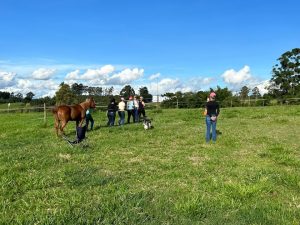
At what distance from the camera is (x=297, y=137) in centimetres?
1619

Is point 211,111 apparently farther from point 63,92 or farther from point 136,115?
point 63,92

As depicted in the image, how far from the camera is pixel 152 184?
→ 26.1 ft

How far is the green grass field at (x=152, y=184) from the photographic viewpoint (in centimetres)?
584

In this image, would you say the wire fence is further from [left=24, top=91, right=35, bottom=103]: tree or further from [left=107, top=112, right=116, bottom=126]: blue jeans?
[left=107, top=112, right=116, bottom=126]: blue jeans

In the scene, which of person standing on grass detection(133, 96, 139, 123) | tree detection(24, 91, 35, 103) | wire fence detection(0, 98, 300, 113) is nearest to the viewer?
person standing on grass detection(133, 96, 139, 123)

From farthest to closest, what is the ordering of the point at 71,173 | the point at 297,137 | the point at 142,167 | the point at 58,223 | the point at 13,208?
the point at 297,137 < the point at 142,167 < the point at 71,173 < the point at 13,208 < the point at 58,223

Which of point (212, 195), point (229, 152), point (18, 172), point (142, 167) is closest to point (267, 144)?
point (229, 152)

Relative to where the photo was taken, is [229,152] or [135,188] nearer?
[135,188]

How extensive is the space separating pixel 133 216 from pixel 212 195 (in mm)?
1977

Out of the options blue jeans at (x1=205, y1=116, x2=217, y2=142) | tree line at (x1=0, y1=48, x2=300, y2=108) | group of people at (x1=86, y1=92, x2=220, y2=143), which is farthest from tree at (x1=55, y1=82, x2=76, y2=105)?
blue jeans at (x1=205, y1=116, x2=217, y2=142)

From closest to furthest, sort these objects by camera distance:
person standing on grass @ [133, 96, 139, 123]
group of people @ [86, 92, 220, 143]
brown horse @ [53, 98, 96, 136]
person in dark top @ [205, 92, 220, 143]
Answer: person in dark top @ [205, 92, 220, 143] → group of people @ [86, 92, 220, 143] → brown horse @ [53, 98, 96, 136] → person standing on grass @ [133, 96, 139, 123]

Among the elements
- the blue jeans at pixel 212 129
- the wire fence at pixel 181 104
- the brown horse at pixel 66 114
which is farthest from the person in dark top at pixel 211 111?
the wire fence at pixel 181 104

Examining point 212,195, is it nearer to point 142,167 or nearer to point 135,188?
point 135,188

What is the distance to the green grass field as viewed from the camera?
584 cm
